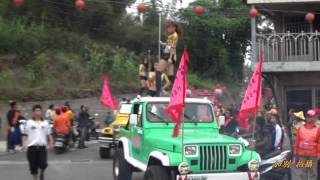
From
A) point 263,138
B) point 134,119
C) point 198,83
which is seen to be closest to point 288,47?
point 263,138

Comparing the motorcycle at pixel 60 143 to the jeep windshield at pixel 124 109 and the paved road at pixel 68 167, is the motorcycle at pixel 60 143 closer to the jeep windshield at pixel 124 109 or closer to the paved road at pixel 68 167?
the paved road at pixel 68 167

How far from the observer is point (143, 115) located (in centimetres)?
1071

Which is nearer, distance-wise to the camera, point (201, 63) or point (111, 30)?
point (111, 30)

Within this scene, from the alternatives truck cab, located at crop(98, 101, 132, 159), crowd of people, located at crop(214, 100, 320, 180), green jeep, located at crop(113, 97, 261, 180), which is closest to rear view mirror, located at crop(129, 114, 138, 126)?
green jeep, located at crop(113, 97, 261, 180)

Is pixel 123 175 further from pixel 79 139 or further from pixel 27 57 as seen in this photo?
pixel 27 57

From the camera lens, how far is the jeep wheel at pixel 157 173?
9.04 metres

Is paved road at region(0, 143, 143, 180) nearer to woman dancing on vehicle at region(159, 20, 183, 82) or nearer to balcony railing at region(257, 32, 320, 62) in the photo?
woman dancing on vehicle at region(159, 20, 183, 82)

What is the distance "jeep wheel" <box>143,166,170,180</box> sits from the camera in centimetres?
904

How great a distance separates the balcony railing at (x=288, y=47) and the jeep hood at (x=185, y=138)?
10667 millimetres

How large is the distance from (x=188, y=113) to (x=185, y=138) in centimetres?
146

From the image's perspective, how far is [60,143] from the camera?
1914 cm

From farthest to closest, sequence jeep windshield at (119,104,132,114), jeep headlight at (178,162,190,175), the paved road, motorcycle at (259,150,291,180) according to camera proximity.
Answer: jeep windshield at (119,104,132,114)
the paved road
motorcycle at (259,150,291,180)
jeep headlight at (178,162,190,175)

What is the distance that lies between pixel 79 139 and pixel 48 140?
9323 mm

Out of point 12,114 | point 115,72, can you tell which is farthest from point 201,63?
point 12,114
